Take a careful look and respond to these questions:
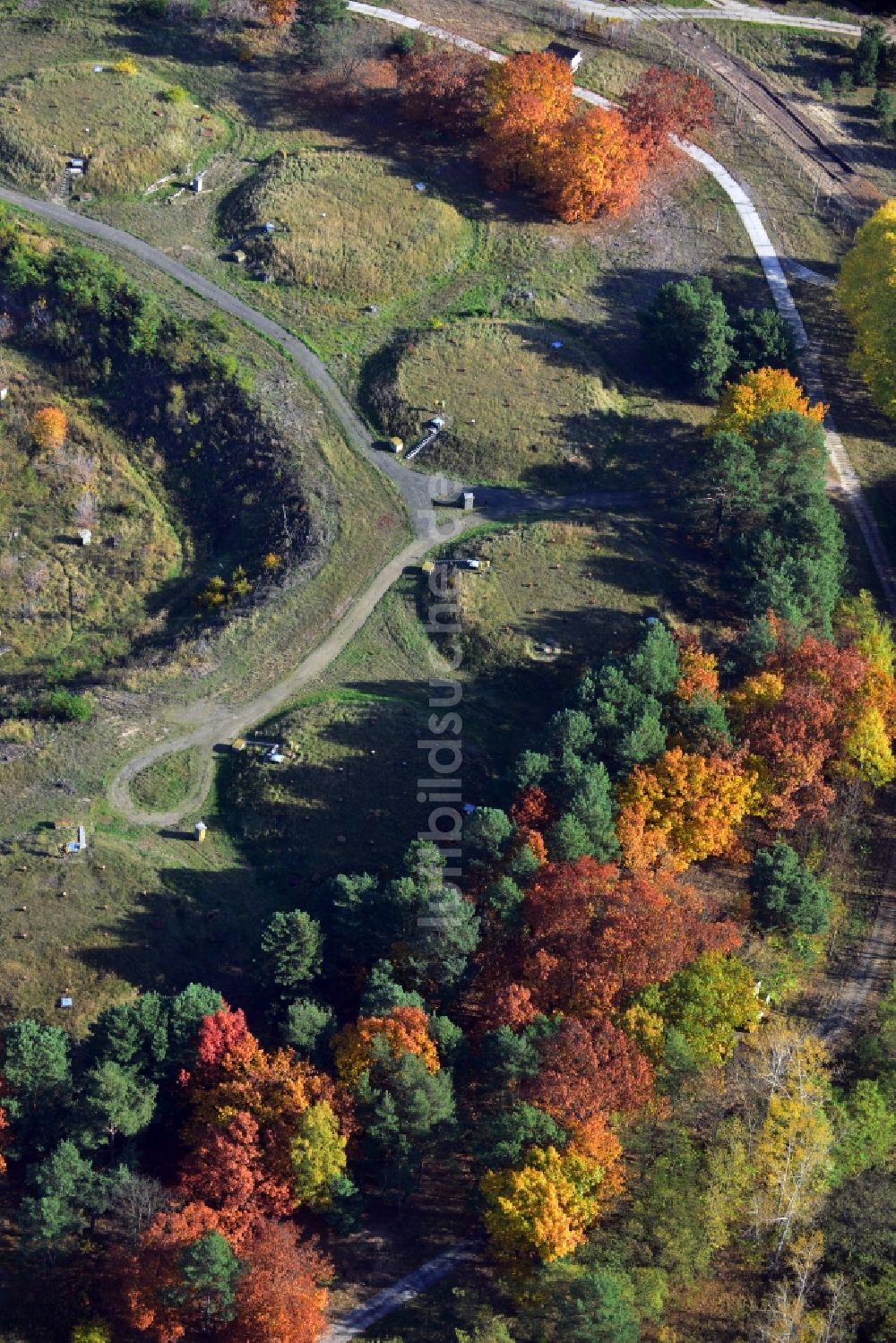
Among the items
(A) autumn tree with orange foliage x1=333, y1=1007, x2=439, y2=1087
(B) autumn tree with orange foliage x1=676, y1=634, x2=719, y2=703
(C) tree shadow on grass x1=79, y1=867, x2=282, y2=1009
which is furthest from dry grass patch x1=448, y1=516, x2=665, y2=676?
(A) autumn tree with orange foliage x1=333, y1=1007, x2=439, y2=1087

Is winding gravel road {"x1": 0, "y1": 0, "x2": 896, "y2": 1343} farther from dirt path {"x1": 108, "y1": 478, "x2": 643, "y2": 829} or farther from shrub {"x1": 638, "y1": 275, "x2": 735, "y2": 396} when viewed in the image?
shrub {"x1": 638, "y1": 275, "x2": 735, "y2": 396}

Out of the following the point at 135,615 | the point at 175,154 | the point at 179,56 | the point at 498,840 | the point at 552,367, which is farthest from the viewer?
the point at 179,56

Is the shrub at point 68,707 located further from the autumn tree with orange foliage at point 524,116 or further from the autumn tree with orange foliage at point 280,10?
the autumn tree with orange foliage at point 280,10

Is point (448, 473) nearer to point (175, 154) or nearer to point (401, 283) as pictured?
point (401, 283)

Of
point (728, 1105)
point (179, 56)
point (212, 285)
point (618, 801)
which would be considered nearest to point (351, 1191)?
point (728, 1105)

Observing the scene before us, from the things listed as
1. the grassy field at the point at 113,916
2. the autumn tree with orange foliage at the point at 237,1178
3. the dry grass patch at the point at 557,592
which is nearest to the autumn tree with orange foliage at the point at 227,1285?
the autumn tree with orange foliage at the point at 237,1178

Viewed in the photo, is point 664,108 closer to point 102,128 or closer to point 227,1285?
point 102,128
